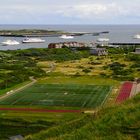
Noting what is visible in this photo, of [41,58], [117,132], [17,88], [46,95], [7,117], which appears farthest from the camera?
[41,58]

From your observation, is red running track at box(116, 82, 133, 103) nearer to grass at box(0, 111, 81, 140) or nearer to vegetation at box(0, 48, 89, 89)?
grass at box(0, 111, 81, 140)

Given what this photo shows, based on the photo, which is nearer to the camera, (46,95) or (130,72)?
(46,95)

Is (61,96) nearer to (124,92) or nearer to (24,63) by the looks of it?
(124,92)

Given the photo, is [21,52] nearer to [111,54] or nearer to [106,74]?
[111,54]

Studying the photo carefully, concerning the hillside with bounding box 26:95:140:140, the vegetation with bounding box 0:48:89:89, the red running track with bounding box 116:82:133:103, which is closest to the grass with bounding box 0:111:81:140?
the red running track with bounding box 116:82:133:103

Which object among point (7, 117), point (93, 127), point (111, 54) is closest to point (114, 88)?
point (7, 117)

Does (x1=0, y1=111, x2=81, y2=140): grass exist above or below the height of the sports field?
above
